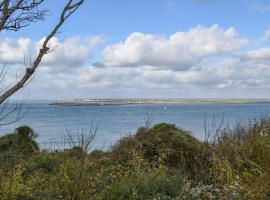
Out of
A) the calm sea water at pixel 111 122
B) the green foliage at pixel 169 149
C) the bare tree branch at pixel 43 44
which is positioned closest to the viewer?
the bare tree branch at pixel 43 44

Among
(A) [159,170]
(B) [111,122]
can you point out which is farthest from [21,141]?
(B) [111,122]

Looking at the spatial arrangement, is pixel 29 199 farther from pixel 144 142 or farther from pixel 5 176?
pixel 144 142

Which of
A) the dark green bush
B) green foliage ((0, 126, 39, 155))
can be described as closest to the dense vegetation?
the dark green bush

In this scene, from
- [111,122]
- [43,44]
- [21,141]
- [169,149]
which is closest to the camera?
[43,44]

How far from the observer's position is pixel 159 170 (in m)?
9.36

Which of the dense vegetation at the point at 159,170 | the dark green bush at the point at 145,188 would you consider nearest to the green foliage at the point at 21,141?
the dense vegetation at the point at 159,170

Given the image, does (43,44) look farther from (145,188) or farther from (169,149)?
(169,149)

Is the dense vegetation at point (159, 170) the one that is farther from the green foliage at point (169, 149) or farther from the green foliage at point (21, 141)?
the green foliage at point (21, 141)

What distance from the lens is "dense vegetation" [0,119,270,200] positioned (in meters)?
8.32

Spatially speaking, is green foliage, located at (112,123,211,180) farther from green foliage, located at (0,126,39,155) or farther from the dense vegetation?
green foliage, located at (0,126,39,155)

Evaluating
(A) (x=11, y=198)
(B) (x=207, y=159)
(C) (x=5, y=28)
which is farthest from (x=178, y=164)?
(C) (x=5, y=28)

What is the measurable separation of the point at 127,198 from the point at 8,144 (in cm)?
1276

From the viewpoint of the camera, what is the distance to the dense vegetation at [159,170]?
8.32 meters

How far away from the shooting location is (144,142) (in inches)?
510
